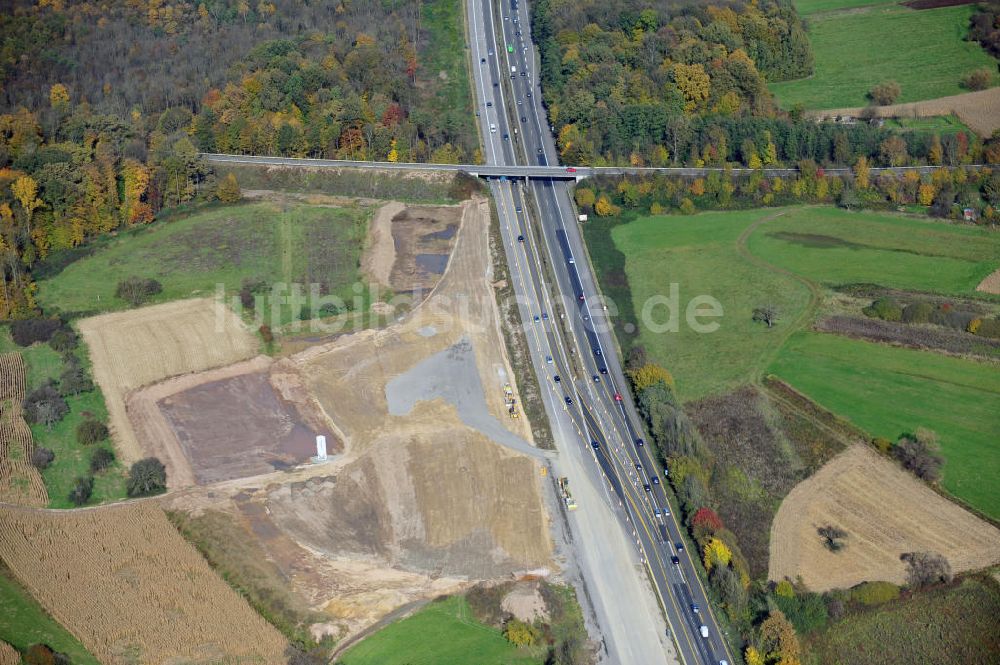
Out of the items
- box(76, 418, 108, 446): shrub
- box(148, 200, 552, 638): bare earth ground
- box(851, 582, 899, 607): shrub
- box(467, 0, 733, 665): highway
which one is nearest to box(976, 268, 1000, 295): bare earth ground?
box(467, 0, 733, 665): highway

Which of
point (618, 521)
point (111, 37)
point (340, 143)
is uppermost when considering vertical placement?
point (111, 37)

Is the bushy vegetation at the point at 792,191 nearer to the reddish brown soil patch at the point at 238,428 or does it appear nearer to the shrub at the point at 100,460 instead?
the reddish brown soil patch at the point at 238,428

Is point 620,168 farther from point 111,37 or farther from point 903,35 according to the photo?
point 111,37

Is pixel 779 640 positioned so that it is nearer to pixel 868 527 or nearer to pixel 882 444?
pixel 868 527

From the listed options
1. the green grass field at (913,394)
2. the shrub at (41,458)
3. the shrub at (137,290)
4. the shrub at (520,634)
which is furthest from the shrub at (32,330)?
the green grass field at (913,394)

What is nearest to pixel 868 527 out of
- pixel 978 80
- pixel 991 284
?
pixel 991 284

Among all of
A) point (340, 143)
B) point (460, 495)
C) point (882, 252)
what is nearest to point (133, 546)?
point (460, 495)
